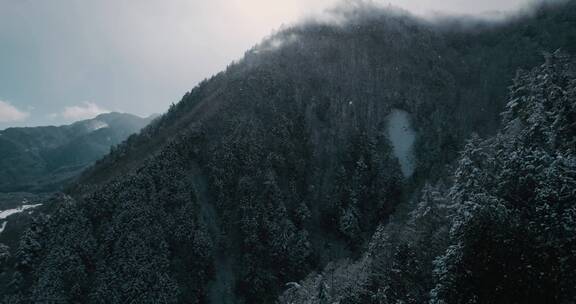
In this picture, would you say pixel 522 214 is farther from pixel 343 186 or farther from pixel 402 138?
pixel 402 138

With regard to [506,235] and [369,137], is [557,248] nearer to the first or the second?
[506,235]

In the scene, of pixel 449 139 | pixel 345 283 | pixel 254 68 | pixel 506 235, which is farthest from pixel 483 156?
pixel 254 68

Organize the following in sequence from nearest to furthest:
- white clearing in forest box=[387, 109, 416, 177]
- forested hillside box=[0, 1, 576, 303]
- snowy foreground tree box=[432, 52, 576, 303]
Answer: snowy foreground tree box=[432, 52, 576, 303] < forested hillside box=[0, 1, 576, 303] < white clearing in forest box=[387, 109, 416, 177]

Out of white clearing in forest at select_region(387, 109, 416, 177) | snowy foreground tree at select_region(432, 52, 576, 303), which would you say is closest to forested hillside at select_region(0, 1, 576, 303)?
snowy foreground tree at select_region(432, 52, 576, 303)

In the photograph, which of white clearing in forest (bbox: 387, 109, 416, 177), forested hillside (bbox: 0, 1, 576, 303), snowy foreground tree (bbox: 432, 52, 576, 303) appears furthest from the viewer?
white clearing in forest (bbox: 387, 109, 416, 177)

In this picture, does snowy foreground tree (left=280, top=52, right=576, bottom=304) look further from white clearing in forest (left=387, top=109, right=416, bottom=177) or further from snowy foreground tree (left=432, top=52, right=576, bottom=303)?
white clearing in forest (left=387, top=109, right=416, bottom=177)

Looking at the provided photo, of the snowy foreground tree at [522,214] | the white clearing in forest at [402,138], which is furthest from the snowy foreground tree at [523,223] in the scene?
the white clearing in forest at [402,138]

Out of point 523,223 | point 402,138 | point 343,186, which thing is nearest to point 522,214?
point 523,223
